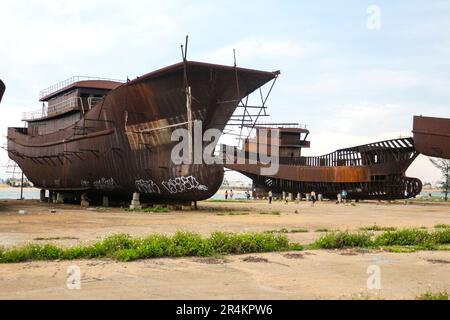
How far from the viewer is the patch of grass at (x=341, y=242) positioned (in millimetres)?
10297

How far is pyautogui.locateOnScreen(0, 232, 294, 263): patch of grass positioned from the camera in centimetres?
823

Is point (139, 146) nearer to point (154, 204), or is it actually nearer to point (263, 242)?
point (154, 204)

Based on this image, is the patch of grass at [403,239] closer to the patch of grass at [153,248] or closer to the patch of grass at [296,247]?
the patch of grass at [296,247]

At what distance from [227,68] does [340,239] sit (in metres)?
13.7

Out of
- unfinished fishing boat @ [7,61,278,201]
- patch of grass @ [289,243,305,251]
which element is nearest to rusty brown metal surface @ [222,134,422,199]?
unfinished fishing boat @ [7,61,278,201]

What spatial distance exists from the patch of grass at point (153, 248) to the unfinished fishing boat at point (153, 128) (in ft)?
41.1

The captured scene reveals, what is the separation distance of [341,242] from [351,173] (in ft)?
116

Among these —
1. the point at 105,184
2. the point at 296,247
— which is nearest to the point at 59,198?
the point at 105,184

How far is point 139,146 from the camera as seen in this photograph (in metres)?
24.5

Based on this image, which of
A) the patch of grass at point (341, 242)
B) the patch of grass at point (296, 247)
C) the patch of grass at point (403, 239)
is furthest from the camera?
the patch of grass at point (403, 239)

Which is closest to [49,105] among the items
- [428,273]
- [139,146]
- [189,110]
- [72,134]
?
[72,134]

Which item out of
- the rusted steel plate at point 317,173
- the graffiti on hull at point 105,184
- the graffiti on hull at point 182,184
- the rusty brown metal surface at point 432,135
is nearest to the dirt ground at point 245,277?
the graffiti on hull at point 182,184

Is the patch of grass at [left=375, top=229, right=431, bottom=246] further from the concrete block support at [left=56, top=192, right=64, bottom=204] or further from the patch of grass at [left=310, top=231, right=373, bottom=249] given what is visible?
the concrete block support at [left=56, top=192, right=64, bottom=204]

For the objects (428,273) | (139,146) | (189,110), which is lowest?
(428,273)
